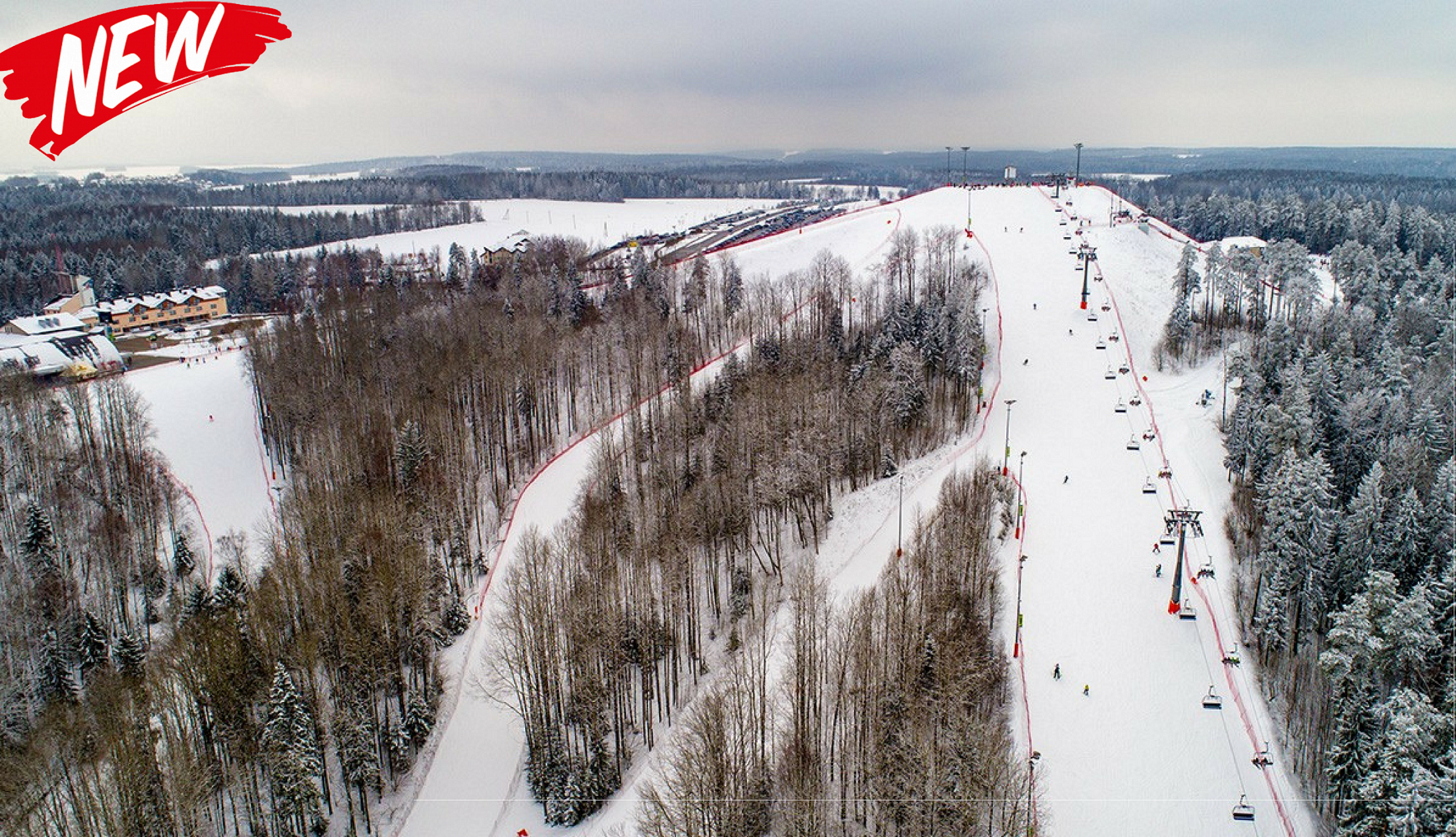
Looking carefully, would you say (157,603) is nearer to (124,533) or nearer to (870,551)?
(124,533)

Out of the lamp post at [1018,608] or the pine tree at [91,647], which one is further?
the pine tree at [91,647]

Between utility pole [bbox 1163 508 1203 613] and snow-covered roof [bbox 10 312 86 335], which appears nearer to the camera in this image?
utility pole [bbox 1163 508 1203 613]

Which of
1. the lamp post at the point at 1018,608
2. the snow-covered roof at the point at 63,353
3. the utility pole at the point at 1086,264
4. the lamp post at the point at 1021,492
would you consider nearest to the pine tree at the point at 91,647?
the lamp post at the point at 1018,608

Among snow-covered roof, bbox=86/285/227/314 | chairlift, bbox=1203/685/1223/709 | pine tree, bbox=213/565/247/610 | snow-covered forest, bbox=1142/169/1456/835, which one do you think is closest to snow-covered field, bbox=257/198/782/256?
snow-covered roof, bbox=86/285/227/314

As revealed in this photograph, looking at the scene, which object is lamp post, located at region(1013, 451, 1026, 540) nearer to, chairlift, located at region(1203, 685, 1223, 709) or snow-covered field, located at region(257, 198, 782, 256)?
chairlift, located at region(1203, 685, 1223, 709)

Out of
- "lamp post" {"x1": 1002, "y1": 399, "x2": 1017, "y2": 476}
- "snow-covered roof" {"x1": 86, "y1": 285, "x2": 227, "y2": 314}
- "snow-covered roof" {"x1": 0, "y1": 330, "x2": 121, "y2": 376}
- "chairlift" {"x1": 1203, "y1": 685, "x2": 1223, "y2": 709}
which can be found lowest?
"chairlift" {"x1": 1203, "y1": 685, "x2": 1223, "y2": 709}

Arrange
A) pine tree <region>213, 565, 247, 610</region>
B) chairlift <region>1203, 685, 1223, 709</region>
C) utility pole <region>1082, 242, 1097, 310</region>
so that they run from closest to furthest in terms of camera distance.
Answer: chairlift <region>1203, 685, 1223, 709</region>, pine tree <region>213, 565, 247, 610</region>, utility pole <region>1082, 242, 1097, 310</region>

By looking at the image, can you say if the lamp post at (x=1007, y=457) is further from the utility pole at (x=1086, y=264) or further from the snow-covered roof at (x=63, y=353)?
the snow-covered roof at (x=63, y=353)
